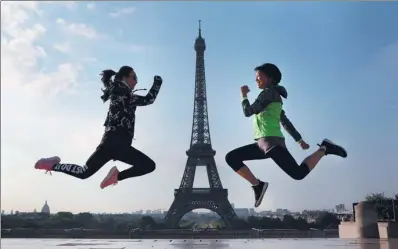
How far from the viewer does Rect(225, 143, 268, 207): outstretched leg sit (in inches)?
248

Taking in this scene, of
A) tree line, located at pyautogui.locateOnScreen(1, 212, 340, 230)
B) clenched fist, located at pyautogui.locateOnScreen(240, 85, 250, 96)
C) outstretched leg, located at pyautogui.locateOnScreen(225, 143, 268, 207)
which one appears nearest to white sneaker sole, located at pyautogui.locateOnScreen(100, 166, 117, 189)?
outstretched leg, located at pyautogui.locateOnScreen(225, 143, 268, 207)

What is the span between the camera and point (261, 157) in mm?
6344

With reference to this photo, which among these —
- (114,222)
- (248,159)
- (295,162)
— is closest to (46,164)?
(248,159)

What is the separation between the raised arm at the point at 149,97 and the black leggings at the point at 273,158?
5.00ft

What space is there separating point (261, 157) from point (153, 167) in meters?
1.72

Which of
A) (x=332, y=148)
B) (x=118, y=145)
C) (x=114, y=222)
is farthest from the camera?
(x=114, y=222)

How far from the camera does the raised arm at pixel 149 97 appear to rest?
6336 mm

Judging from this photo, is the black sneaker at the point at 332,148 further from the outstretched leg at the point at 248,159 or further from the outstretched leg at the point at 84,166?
the outstretched leg at the point at 84,166

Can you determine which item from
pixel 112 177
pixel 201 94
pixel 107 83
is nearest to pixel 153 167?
pixel 112 177

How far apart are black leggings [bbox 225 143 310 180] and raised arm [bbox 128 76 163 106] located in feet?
5.00

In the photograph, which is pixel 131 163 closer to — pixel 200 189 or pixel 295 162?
pixel 295 162

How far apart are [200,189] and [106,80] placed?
144ft

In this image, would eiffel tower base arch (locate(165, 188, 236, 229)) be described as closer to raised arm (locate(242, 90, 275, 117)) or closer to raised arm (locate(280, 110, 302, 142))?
raised arm (locate(280, 110, 302, 142))

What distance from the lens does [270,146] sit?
6109 millimetres
